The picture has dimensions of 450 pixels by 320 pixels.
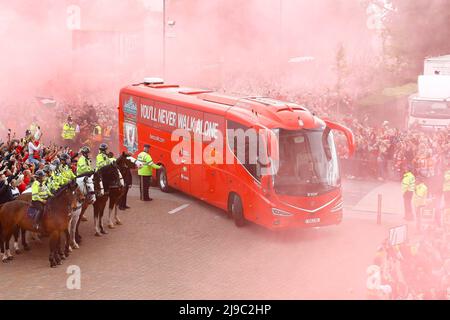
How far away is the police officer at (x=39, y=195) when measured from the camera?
13773 mm

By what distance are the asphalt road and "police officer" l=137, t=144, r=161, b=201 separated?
49.6 inches

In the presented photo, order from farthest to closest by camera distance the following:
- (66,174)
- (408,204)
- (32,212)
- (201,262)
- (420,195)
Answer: (408,204)
(420,195)
(66,174)
(201,262)
(32,212)

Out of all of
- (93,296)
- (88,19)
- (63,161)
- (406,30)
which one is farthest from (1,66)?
(93,296)

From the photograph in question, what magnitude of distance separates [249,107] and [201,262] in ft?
13.6

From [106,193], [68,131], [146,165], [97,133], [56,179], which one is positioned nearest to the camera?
[56,179]

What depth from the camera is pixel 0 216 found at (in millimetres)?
14141

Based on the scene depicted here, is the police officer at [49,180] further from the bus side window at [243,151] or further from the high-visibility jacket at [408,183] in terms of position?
the high-visibility jacket at [408,183]

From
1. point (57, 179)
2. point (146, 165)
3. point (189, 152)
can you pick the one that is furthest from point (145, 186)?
point (57, 179)

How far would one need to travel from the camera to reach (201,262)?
14.5 m

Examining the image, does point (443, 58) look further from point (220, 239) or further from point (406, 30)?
point (220, 239)

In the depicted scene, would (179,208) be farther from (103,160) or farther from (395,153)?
(395,153)

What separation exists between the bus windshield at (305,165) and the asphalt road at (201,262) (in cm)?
122

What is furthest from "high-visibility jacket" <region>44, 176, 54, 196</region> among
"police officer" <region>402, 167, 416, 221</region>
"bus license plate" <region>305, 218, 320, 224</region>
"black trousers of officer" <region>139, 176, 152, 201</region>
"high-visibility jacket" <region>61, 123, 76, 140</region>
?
"high-visibility jacket" <region>61, 123, 76, 140</region>

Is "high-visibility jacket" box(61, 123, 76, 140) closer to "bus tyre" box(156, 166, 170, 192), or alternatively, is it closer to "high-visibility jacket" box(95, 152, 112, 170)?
"bus tyre" box(156, 166, 170, 192)
